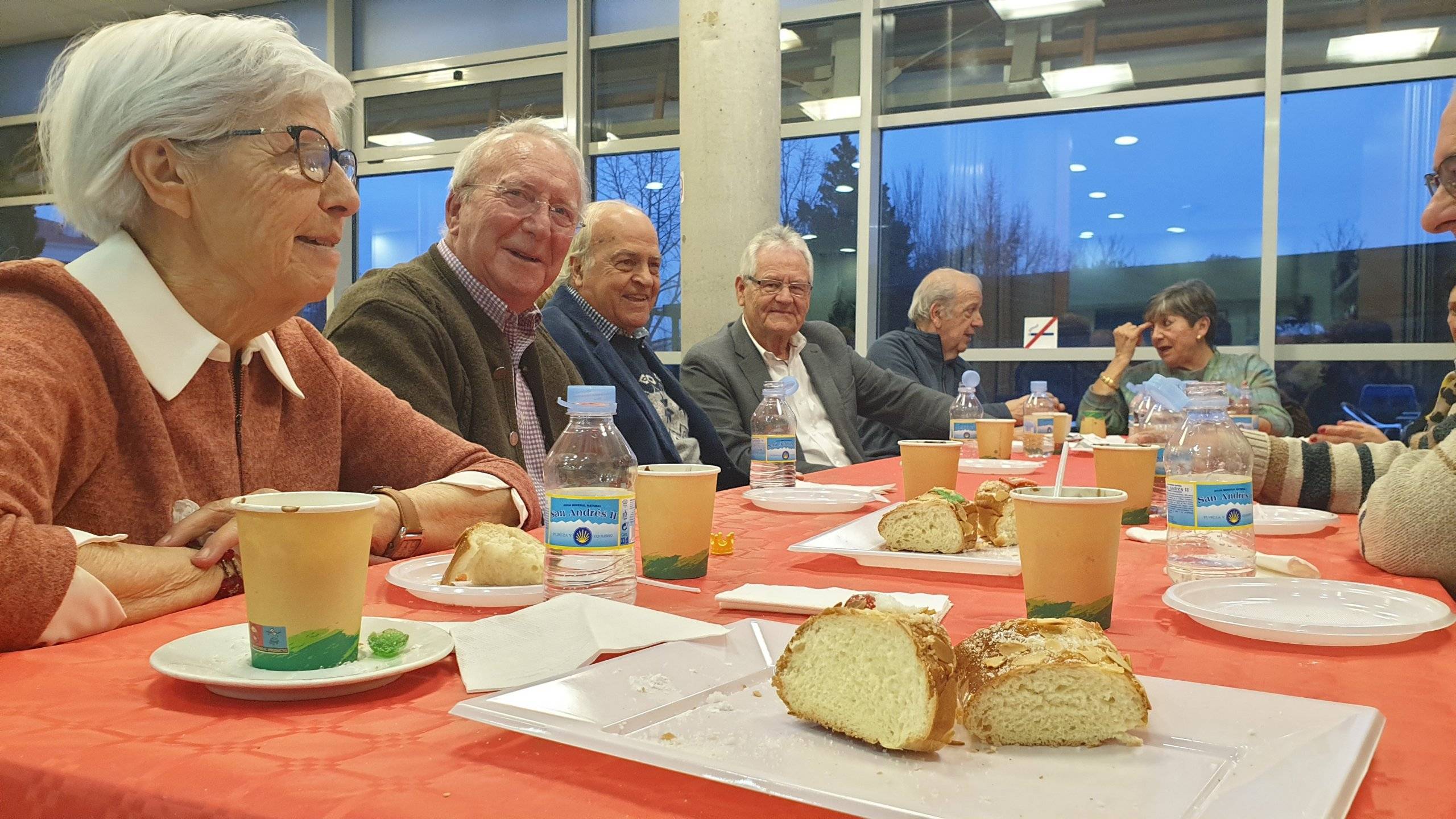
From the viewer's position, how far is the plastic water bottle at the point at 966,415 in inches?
125

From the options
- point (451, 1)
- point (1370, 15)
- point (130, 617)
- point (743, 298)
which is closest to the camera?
point (130, 617)

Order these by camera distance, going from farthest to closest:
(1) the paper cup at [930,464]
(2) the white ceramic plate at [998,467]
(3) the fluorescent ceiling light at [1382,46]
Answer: (3) the fluorescent ceiling light at [1382,46], (2) the white ceramic plate at [998,467], (1) the paper cup at [930,464]

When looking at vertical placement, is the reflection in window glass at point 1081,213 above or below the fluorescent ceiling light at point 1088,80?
below

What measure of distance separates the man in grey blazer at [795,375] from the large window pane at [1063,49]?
248cm

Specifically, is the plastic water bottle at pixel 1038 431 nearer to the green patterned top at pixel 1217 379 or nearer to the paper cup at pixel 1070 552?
the green patterned top at pixel 1217 379

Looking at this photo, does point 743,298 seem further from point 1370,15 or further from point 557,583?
point 1370,15

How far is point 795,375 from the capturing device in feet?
13.3

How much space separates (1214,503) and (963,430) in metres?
2.15

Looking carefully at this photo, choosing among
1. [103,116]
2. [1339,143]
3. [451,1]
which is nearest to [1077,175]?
[1339,143]

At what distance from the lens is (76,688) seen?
2.64ft

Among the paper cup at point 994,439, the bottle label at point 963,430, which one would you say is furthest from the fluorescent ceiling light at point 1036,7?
the paper cup at point 994,439

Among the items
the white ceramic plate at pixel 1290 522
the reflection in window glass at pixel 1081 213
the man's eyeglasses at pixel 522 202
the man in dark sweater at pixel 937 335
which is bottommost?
the white ceramic plate at pixel 1290 522

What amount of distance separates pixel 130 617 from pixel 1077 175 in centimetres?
583

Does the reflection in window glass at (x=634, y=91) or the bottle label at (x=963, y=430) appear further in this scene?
the reflection in window glass at (x=634, y=91)
